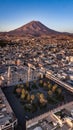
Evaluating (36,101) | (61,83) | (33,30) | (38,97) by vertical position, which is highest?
(33,30)

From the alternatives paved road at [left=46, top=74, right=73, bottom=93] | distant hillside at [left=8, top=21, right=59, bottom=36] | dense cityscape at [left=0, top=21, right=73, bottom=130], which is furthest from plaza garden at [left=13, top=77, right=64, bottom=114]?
distant hillside at [left=8, top=21, right=59, bottom=36]

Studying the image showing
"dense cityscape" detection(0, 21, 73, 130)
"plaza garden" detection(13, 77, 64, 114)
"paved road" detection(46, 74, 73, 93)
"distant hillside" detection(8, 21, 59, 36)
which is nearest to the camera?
"dense cityscape" detection(0, 21, 73, 130)

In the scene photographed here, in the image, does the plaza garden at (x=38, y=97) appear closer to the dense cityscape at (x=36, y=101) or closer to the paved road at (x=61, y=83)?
the dense cityscape at (x=36, y=101)

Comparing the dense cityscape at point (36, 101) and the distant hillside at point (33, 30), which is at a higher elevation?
the distant hillside at point (33, 30)

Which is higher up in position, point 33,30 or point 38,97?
point 33,30

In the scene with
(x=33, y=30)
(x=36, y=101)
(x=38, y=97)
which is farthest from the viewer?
(x=33, y=30)

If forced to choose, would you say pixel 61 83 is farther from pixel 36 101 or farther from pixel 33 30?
pixel 33 30

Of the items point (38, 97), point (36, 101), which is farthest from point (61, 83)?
point (36, 101)

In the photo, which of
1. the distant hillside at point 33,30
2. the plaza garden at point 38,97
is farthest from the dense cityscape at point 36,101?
the distant hillside at point 33,30

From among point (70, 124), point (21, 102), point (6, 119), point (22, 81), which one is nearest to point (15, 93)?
point (21, 102)

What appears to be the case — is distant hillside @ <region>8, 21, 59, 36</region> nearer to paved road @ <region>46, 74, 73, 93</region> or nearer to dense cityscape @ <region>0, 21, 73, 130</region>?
dense cityscape @ <region>0, 21, 73, 130</region>

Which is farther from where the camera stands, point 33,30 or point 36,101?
point 33,30

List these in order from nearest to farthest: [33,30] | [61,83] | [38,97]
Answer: [38,97] < [61,83] < [33,30]

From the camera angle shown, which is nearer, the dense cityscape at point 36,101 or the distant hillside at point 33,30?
the dense cityscape at point 36,101
